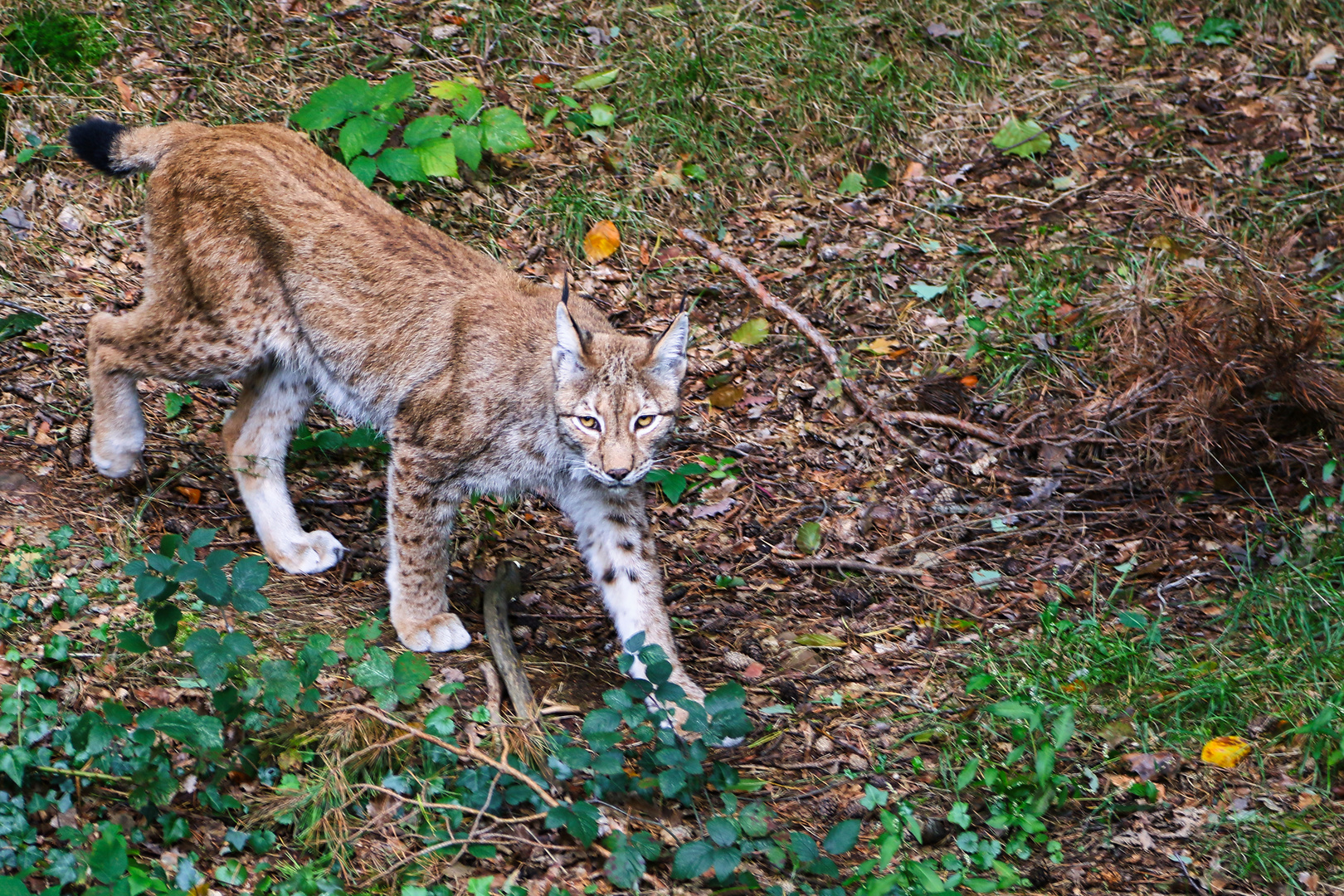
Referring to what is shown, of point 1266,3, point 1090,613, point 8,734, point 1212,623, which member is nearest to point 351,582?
point 8,734

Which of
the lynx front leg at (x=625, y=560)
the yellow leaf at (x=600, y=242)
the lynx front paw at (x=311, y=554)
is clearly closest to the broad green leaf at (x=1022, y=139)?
the yellow leaf at (x=600, y=242)

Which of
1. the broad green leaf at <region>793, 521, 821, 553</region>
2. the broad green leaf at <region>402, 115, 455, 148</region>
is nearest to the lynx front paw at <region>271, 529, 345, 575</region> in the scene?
the broad green leaf at <region>793, 521, 821, 553</region>

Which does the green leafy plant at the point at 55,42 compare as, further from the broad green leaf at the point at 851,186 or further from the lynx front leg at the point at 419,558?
the broad green leaf at the point at 851,186

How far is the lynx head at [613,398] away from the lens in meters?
3.98

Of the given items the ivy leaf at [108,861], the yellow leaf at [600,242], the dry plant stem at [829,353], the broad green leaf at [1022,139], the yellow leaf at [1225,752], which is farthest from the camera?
the broad green leaf at [1022,139]

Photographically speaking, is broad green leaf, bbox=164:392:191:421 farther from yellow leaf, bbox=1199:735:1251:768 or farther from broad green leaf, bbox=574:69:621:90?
yellow leaf, bbox=1199:735:1251:768

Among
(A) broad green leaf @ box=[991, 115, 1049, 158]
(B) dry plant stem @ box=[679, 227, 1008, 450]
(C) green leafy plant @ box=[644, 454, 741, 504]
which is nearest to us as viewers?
(C) green leafy plant @ box=[644, 454, 741, 504]

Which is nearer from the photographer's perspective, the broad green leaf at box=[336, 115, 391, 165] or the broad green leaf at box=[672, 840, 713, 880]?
the broad green leaf at box=[672, 840, 713, 880]

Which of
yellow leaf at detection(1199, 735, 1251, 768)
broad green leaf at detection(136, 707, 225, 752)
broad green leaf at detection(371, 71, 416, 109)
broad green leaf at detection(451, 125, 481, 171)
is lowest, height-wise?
yellow leaf at detection(1199, 735, 1251, 768)

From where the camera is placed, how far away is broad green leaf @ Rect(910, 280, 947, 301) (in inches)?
247

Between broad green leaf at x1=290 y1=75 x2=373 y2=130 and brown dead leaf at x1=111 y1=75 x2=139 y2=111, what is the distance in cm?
90

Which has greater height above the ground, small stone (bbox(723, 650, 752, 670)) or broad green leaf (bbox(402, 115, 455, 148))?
broad green leaf (bbox(402, 115, 455, 148))

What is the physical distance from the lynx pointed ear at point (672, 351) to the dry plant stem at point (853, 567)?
3.71 ft

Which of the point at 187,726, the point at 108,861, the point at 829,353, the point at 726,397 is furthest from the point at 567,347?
the point at 829,353
